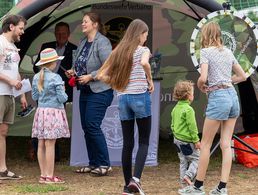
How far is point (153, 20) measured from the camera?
9164mm

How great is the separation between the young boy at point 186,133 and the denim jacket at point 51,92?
3.81 feet

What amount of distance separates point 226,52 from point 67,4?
314 centimetres

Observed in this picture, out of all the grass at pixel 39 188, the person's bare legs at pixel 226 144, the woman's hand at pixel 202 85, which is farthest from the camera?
the grass at pixel 39 188

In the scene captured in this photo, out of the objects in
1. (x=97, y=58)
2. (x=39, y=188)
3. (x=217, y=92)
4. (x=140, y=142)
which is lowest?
(x=39, y=188)

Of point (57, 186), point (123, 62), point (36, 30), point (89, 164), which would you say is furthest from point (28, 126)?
point (123, 62)

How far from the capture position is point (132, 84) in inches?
214

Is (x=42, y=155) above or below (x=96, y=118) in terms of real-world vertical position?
below

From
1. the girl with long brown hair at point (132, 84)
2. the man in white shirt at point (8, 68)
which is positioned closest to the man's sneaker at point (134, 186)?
the girl with long brown hair at point (132, 84)

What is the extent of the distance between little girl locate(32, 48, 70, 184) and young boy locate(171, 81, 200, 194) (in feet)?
3.80

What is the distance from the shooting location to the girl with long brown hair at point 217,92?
539 centimetres

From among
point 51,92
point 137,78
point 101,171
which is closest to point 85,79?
point 51,92

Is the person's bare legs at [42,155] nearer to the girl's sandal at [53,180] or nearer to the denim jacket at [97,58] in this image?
the girl's sandal at [53,180]

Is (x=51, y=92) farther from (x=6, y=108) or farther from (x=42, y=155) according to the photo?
(x=42, y=155)

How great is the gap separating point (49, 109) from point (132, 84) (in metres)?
1.13
